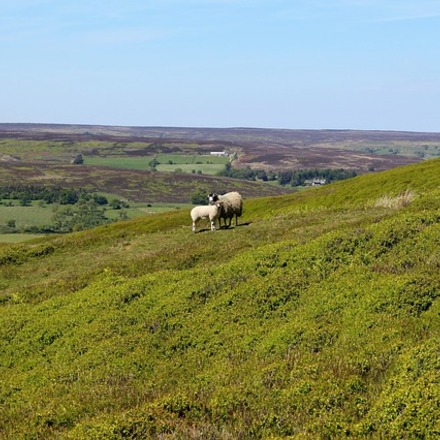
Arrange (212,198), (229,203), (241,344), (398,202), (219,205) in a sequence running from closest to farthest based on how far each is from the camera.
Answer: (241,344) → (398,202) → (212,198) → (219,205) → (229,203)

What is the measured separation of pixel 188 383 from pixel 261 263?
32.8 feet

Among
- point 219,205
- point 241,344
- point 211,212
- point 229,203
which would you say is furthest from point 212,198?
point 241,344

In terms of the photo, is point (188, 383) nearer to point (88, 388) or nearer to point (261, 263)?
point (88, 388)

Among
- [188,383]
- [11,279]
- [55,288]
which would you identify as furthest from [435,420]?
[11,279]

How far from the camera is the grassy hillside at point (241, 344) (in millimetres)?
11344

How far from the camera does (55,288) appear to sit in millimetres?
29859

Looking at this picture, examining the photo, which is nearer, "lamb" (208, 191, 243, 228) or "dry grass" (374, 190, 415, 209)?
"dry grass" (374, 190, 415, 209)

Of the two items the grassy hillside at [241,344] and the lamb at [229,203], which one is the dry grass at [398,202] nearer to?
the grassy hillside at [241,344]

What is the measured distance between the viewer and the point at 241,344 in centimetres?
1772

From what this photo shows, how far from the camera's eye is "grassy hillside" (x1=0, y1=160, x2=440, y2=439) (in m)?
11.3

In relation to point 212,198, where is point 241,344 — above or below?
below

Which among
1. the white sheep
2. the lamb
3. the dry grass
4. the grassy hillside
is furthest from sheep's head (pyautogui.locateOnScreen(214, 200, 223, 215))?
the dry grass

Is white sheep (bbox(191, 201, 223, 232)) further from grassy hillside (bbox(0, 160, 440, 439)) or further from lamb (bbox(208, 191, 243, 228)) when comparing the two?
grassy hillside (bbox(0, 160, 440, 439))

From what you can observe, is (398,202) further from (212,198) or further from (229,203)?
(212,198)
